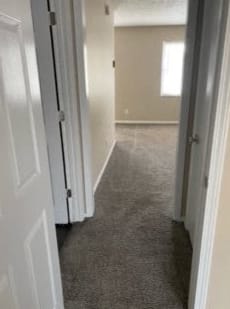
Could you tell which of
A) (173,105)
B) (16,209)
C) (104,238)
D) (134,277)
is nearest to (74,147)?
(104,238)

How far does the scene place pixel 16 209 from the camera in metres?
0.97

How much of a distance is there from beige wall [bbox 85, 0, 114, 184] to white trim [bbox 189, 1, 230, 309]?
6.20 feet

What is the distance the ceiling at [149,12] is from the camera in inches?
160

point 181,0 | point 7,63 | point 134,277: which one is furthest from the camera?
point 181,0

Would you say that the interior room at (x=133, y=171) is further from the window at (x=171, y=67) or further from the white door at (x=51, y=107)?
the white door at (x=51, y=107)

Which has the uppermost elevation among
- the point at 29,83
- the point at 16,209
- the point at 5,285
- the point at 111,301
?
the point at 29,83

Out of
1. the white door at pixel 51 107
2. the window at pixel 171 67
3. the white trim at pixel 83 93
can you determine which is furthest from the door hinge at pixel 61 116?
the window at pixel 171 67

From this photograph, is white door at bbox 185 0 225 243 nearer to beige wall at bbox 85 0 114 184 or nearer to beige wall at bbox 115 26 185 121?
beige wall at bbox 85 0 114 184

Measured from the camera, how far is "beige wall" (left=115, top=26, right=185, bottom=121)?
20.2ft

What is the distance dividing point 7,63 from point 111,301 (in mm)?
1569

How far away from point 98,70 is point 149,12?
2339 mm

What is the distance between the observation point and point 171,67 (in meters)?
6.47

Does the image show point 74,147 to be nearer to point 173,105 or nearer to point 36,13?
point 36,13

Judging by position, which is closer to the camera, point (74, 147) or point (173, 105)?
point (74, 147)
